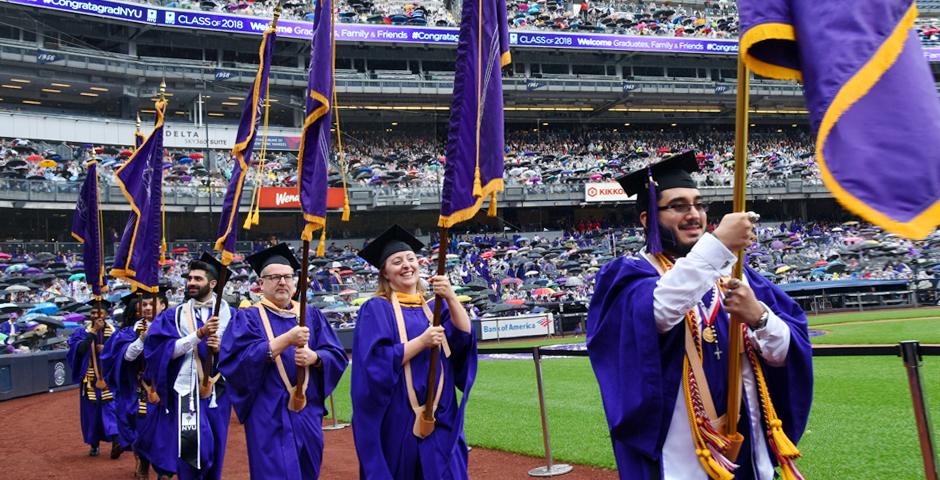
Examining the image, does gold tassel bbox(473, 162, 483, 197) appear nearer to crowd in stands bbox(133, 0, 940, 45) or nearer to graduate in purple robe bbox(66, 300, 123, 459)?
graduate in purple robe bbox(66, 300, 123, 459)

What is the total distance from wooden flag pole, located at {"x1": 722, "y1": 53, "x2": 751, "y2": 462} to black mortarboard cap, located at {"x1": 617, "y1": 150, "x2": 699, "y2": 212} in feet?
1.82

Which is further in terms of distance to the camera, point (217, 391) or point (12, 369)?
point (12, 369)

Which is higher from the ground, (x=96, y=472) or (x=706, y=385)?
(x=706, y=385)

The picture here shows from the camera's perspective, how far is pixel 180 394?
8.16 metres

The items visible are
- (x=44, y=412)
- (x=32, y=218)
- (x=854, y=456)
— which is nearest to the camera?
(x=854, y=456)

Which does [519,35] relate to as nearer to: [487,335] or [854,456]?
[487,335]

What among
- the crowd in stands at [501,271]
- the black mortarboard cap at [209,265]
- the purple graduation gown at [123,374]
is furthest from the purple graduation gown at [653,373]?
the crowd in stands at [501,271]

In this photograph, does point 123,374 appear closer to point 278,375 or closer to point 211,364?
point 211,364

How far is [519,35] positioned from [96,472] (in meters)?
54.3

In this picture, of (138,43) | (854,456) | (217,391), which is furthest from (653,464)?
(138,43)

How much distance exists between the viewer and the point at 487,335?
27.9 meters

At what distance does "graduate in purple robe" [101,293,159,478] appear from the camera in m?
10.3

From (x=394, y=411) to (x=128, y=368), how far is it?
644 cm

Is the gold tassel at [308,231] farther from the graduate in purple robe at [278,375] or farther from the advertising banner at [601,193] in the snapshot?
the advertising banner at [601,193]
